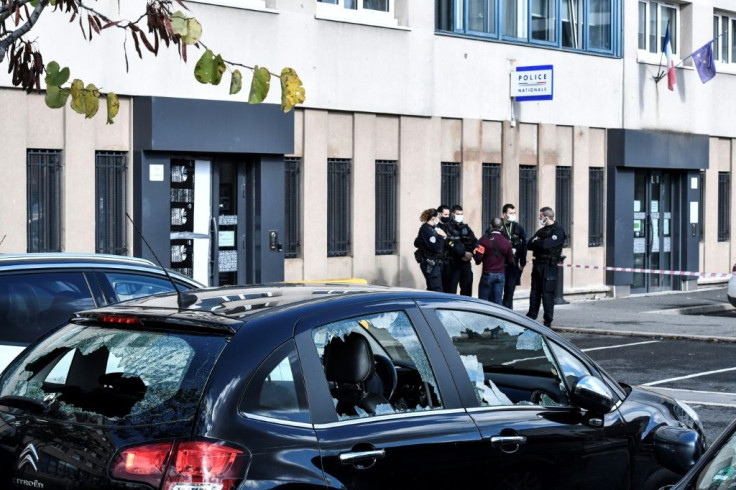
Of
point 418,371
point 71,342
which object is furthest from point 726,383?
point 71,342

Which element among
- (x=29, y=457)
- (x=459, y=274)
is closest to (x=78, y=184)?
(x=459, y=274)

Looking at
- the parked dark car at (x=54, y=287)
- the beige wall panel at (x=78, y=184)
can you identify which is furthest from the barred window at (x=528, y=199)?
the parked dark car at (x=54, y=287)

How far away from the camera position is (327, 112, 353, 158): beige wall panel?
20625 mm

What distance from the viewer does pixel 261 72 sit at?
796 cm

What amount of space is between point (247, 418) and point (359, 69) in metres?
16.4

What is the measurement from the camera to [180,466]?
183 inches

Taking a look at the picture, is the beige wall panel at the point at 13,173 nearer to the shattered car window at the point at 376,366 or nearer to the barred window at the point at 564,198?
the shattered car window at the point at 376,366

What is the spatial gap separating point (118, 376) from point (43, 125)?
1209cm

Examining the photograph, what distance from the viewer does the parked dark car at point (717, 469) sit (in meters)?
4.16

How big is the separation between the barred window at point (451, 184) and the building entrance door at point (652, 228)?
5921 millimetres

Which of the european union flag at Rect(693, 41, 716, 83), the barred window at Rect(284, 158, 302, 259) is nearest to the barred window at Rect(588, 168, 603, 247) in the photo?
the european union flag at Rect(693, 41, 716, 83)

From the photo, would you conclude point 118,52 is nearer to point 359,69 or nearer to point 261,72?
point 359,69

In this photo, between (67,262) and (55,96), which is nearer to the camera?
(55,96)

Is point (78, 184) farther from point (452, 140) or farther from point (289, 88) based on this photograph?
point (289, 88)
